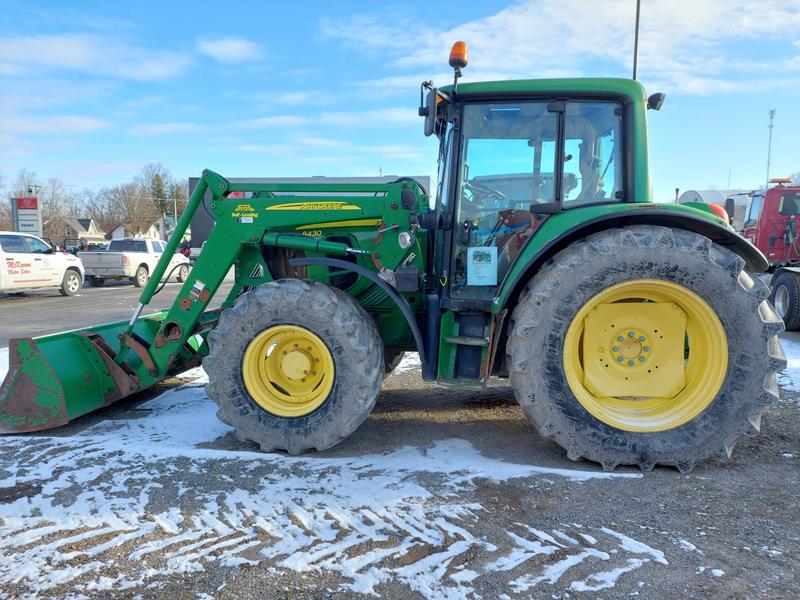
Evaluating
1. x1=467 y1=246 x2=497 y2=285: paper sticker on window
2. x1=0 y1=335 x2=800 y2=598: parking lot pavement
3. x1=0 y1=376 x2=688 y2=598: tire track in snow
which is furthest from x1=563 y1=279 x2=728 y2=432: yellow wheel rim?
x1=467 y1=246 x2=497 y2=285: paper sticker on window

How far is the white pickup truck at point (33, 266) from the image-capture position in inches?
528

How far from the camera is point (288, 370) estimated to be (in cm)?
388

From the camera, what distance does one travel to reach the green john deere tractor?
3.37 meters

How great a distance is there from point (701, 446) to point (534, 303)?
Answer: 4.30 feet

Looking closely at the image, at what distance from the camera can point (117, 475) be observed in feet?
11.1

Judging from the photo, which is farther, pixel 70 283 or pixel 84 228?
pixel 84 228

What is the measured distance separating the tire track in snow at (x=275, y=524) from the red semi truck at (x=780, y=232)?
8672 mm

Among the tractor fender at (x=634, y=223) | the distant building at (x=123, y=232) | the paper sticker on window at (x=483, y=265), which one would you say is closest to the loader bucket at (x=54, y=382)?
the paper sticker on window at (x=483, y=265)

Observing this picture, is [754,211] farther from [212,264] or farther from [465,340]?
[212,264]

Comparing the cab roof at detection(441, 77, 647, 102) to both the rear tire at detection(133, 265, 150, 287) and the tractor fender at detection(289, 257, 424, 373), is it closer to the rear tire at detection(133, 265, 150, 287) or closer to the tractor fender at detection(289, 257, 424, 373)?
the tractor fender at detection(289, 257, 424, 373)

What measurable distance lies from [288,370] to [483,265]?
153cm

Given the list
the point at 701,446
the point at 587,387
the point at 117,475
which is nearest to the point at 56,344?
the point at 117,475

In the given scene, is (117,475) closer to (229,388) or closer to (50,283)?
(229,388)

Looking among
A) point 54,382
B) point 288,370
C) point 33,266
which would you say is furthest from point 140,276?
point 288,370
